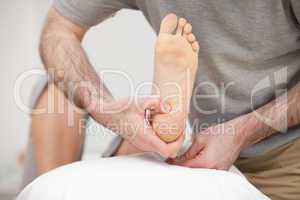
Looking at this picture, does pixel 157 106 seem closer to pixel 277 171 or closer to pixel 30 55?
pixel 277 171

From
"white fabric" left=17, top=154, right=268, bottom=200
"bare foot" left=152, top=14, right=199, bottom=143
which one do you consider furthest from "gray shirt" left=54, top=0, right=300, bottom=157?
"white fabric" left=17, top=154, right=268, bottom=200

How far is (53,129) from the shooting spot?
3.92 feet

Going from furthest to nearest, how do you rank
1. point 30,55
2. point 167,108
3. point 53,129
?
point 30,55, point 53,129, point 167,108

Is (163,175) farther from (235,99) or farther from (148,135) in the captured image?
(235,99)

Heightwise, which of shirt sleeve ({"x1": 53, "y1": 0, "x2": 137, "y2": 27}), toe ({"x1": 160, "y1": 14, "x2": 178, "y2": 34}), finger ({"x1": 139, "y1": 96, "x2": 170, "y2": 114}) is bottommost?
finger ({"x1": 139, "y1": 96, "x2": 170, "y2": 114})

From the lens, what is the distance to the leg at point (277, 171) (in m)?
0.99

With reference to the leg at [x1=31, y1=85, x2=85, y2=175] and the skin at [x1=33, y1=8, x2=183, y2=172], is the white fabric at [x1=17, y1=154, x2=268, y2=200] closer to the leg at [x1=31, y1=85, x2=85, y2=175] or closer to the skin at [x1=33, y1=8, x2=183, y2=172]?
the skin at [x1=33, y1=8, x2=183, y2=172]

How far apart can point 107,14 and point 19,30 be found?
2.61 ft

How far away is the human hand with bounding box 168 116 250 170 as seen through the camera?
0.88m

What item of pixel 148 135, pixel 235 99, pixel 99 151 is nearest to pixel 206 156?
pixel 148 135

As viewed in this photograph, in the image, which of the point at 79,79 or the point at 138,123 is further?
the point at 79,79

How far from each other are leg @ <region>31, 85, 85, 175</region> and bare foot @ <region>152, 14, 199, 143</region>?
357 millimetres

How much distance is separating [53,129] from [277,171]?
0.48m

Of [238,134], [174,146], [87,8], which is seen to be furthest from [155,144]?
[87,8]
